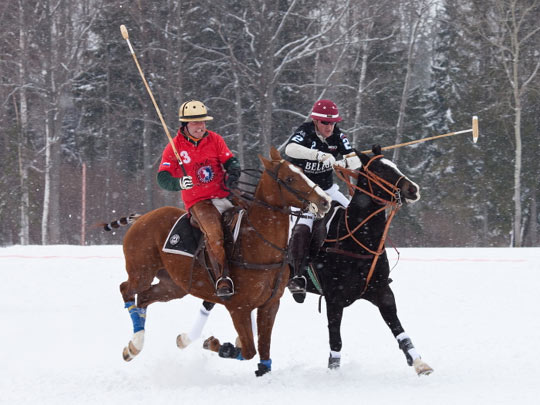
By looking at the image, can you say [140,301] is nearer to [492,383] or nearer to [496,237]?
[492,383]

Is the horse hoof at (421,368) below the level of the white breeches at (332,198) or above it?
below

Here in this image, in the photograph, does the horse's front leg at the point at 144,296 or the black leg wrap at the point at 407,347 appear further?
the horse's front leg at the point at 144,296

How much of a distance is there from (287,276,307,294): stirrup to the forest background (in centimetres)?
Answer: 1708

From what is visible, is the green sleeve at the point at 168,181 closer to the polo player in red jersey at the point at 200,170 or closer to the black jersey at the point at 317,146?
the polo player in red jersey at the point at 200,170

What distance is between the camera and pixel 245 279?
6.69m

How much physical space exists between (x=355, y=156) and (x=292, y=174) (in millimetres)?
1023

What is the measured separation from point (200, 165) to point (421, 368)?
8.96ft

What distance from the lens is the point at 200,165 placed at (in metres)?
7.19

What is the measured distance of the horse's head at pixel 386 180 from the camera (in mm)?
6977

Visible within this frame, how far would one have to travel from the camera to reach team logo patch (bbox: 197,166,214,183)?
7.16m

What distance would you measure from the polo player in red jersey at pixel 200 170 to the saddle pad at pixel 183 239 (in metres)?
0.18

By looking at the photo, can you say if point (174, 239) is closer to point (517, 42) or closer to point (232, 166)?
point (232, 166)

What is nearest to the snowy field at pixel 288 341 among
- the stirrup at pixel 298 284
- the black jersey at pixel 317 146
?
the stirrup at pixel 298 284

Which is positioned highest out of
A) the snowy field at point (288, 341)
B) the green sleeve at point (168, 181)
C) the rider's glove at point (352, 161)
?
the rider's glove at point (352, 161)
